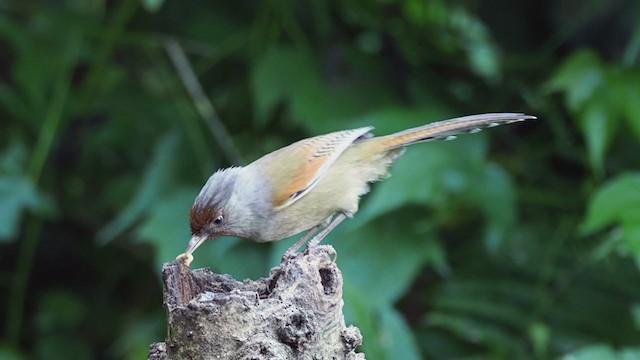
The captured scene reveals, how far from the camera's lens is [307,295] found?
2.30 metres

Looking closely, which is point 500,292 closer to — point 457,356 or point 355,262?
point 457,356

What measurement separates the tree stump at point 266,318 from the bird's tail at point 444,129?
112cm

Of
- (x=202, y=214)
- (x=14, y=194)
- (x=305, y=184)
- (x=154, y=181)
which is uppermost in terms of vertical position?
(x=14, y=194)

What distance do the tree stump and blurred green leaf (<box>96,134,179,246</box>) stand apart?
1.88 m

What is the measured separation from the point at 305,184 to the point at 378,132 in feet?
2.19

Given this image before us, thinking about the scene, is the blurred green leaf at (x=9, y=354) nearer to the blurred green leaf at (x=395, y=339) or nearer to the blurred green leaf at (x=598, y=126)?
the blurred green leaf at (x=395, y=339)

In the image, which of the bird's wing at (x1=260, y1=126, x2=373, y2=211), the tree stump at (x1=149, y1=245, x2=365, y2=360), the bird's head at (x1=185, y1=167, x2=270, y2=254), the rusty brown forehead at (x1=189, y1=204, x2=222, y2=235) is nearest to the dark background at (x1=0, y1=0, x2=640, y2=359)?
the bird's wing at (x1=260, y1=126, x2=373, y2=211)

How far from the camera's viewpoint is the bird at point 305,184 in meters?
3.19

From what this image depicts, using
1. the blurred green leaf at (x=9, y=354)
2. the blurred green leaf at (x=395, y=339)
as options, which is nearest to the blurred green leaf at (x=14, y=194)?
the blurred green leaf at (x=9, y=354)

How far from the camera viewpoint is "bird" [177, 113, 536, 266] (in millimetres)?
3188

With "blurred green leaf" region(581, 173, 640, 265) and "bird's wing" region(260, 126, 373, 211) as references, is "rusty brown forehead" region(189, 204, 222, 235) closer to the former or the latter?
"bird's wing" region(260, 126, 373, 211)

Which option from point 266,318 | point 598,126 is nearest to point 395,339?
point 598,126

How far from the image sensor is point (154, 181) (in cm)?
436

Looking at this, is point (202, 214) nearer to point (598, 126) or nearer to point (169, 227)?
point (169, 227)
